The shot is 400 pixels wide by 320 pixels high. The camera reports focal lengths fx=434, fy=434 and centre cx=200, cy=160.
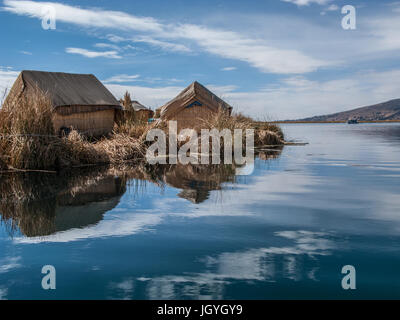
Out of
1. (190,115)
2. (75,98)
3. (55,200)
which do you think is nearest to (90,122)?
(75,98)

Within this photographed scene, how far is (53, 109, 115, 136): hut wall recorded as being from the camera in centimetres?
1370

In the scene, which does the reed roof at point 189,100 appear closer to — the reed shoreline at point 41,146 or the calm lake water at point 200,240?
the reed shoreline at point 41,146

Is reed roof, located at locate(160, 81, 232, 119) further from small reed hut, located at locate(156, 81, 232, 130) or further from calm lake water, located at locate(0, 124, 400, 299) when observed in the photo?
calm lake water, located at locate(0, 124, 400, 299)

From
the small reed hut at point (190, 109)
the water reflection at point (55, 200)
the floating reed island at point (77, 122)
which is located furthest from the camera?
the small reed hut at point (190, 109)

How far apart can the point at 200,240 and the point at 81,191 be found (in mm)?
3643

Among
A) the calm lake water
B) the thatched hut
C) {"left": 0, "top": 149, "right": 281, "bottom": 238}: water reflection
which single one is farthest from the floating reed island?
the calm lake water

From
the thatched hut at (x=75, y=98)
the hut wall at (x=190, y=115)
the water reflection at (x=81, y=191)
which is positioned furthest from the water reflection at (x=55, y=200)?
the hut wall at (x=190, y=115)

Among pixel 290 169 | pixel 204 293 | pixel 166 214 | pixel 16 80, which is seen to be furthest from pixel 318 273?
pixel 16 80

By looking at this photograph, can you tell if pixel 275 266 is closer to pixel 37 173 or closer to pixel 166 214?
pixel 166 214

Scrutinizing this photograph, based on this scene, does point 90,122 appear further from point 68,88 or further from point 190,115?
point 190,115

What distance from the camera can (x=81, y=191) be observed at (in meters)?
7.11

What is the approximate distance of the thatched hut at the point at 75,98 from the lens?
44.7ft

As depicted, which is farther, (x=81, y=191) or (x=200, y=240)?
(x=81, y=191)

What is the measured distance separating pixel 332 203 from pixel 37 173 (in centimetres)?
661
